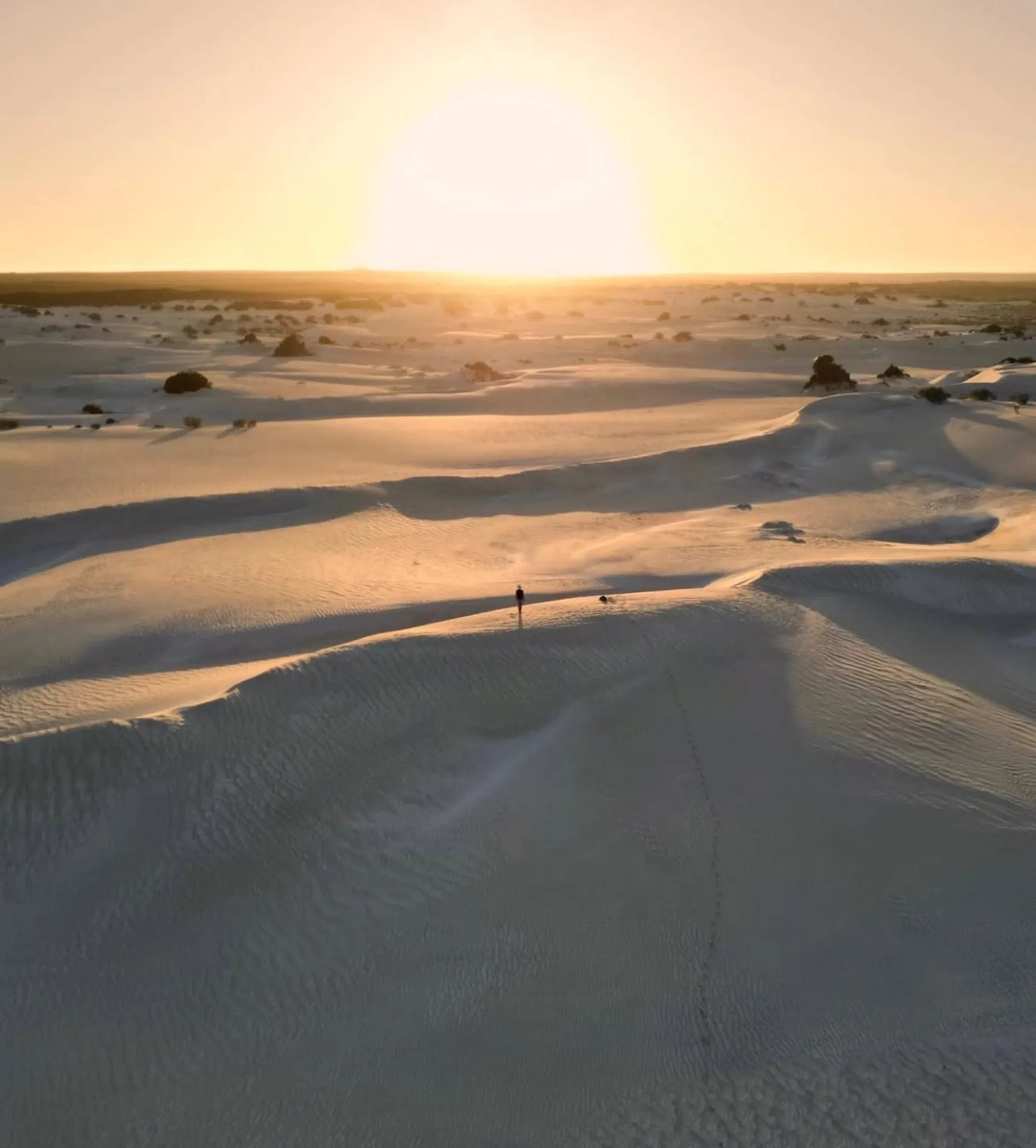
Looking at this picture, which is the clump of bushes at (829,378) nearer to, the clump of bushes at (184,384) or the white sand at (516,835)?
the white sand at (516,835)

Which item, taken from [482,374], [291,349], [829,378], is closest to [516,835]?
[482,374]

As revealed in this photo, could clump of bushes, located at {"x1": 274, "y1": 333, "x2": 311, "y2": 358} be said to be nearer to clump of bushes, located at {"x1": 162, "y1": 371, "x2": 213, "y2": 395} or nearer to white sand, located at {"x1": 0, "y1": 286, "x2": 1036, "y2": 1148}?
clump of bushes, located at {"x1": 162, "y1": 371, "x2": 213, "y2": 395}

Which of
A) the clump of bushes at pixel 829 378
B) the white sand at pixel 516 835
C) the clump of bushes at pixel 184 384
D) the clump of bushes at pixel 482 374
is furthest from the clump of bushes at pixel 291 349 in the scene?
the white sand at pixel 516 835

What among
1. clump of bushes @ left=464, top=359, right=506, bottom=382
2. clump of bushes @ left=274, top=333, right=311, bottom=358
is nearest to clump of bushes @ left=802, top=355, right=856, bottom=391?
clump of bushes @ left=464, top=359, right=506, bottom=382

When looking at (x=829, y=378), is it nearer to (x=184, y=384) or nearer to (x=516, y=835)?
(x=184, y=384)

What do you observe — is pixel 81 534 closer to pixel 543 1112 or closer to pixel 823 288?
pixel 543 1112

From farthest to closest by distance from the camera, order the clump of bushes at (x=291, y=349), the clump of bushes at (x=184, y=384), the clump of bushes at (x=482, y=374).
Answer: the clump of bushes at (x=291, y=349) < the clump of bushes at (x=482, y=374) < the clump of bushes at (x=184, y=384)
